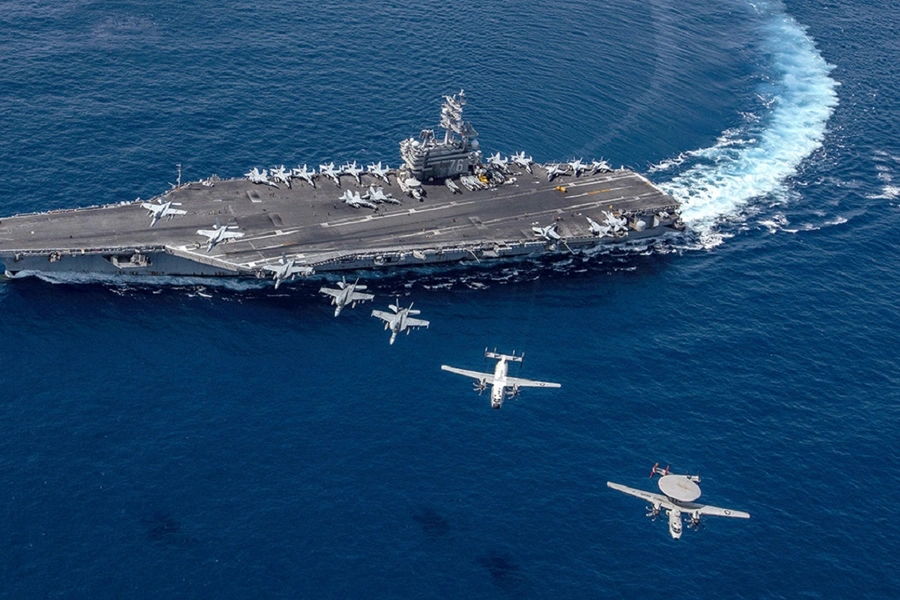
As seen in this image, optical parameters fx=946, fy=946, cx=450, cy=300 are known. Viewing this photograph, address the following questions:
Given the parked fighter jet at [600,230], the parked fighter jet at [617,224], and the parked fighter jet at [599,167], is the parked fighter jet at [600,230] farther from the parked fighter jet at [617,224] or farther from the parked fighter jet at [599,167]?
the parked fighter jet at [599,167]

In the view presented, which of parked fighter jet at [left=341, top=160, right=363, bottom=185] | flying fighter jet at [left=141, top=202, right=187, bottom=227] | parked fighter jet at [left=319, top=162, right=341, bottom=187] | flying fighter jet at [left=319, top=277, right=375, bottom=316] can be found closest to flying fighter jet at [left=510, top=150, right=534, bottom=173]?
parked fighter jet at [left=341, top=160, right=363, bottom=185]

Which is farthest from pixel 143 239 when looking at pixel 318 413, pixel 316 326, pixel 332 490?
pixel 332 490

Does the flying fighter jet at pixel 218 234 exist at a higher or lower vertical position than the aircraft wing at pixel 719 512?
higher

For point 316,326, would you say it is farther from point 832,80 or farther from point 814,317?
point 832,80

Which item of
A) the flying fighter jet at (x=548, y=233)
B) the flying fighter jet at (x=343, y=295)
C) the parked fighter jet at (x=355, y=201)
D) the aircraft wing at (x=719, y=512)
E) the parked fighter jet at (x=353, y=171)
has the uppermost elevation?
the parked fighter jet at (x=353, y=171)

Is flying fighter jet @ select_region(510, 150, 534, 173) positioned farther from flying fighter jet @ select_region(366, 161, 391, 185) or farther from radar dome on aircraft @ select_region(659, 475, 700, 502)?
radar dome on aircraft @ select_region(659, 475, 700, 502)

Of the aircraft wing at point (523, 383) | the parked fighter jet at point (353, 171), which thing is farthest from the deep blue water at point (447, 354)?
the parked fighter jet at point (353, 171)

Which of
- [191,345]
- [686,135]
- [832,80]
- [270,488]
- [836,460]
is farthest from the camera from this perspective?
[832,80]
